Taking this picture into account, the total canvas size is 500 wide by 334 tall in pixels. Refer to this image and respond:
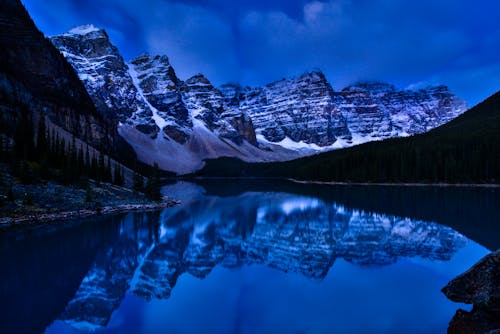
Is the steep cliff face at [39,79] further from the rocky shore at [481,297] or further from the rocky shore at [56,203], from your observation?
the rocky shore at [481,297]

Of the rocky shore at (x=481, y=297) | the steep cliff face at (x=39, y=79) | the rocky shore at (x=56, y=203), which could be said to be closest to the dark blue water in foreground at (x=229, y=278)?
the rocky shore at (x=481, y=297)

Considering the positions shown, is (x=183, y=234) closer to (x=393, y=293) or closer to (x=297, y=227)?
(x=297, y=227)

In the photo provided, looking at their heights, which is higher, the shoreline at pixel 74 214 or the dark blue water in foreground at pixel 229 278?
the shoreline at pixel 74 214

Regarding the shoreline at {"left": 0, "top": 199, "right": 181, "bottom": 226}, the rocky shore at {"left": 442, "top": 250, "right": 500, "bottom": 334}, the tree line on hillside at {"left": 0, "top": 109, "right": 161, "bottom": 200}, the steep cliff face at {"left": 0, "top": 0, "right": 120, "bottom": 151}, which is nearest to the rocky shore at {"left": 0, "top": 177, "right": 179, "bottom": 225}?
the shoreline at {"left": 0, "top": 199, "right": 181, "bottom": 226}

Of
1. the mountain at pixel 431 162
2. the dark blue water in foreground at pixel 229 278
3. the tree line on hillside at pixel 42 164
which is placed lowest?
the dark blue water in foreground at pixel 229 278

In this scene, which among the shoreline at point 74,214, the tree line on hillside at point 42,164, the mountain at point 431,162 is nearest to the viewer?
the shoreline at point 74,214

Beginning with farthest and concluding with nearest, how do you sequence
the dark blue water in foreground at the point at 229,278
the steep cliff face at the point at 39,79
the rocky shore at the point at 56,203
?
the steep cliff face at the point at 39,79
the rocky shore at the point at 56,203
the dark blue water in foreground at the point at 229,278

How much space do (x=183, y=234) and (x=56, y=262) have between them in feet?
33.7

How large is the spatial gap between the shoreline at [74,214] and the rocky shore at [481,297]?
2839cm

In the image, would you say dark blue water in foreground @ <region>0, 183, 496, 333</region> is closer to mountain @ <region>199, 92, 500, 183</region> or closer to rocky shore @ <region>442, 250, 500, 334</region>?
rocky shore @ <region>442, 250, 500, 334</region>

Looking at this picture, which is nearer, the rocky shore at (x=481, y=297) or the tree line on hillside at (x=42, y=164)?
the rocky shore at (x=481, y=297)

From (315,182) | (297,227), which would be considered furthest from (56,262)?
(315,182)

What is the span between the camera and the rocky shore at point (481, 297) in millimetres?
8688

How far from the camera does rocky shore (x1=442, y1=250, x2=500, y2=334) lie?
28.5 feet
